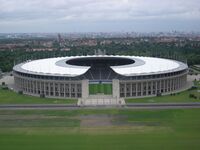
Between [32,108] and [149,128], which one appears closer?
[149,128]

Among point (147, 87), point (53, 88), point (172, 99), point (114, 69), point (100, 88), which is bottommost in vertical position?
point (172, 99)

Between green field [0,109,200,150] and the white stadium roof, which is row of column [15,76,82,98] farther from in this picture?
green field [0,109,200,150]

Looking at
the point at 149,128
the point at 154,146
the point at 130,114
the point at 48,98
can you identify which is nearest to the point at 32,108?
the point at 48,98

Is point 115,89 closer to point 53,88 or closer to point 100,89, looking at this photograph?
point 100,89

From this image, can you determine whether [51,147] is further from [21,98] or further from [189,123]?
[21,98]

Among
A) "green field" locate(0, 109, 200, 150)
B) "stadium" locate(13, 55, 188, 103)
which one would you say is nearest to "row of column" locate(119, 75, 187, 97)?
"stadium" locate(13, 55, 188, 103)

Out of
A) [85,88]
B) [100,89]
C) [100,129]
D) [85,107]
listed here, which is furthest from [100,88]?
[100,129]
